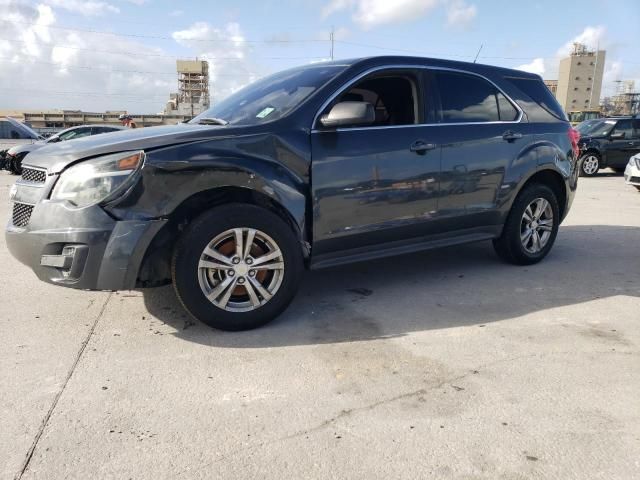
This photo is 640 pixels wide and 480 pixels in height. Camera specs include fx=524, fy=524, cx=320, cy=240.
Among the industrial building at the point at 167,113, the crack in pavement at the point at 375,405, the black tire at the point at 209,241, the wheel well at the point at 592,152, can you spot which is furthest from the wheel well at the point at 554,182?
the industrial building at the point at 167,113

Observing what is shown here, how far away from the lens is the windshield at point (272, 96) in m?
3.82

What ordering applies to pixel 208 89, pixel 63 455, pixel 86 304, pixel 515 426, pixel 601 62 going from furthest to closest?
1. pixel 601 62
2. pixel 208 89
3. pixel 86 304
4. pixel 515 426
5. pixel 63 455

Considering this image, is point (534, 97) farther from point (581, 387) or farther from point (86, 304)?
point (86, 304)

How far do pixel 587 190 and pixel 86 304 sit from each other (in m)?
11.2

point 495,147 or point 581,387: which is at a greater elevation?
point 495,147

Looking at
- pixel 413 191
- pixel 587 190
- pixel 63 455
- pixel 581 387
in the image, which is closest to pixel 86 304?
pixel 63 455

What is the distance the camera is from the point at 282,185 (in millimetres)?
3566

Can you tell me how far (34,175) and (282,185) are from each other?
64.4 inches

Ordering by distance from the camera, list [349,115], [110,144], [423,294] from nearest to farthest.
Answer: [110,144]
[349,115]
[423,294]

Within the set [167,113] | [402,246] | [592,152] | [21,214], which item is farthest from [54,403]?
[167,113]

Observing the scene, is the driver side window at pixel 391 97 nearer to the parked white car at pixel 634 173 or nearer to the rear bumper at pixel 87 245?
the rear bumper at pixel 87 245

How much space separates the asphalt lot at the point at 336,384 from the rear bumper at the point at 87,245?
0.47m

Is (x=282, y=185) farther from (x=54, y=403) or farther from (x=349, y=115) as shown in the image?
(x=54, y=403)

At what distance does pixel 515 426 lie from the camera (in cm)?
249
